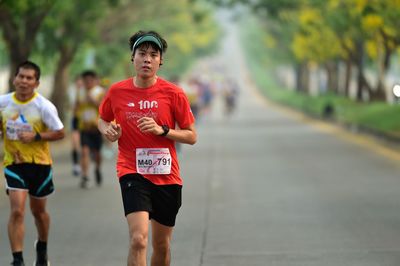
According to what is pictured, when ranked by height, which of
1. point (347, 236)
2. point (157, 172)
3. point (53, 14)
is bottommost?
point (347, 236)

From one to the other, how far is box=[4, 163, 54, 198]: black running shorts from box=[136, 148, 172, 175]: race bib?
2124mm

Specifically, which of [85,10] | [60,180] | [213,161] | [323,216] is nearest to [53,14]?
[85,10]

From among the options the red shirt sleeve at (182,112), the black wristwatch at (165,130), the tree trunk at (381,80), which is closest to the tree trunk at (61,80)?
the tree trunk at (381,80)

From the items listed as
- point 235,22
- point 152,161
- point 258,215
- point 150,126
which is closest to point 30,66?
point 152,161

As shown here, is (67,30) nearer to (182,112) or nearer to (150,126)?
(182,112)

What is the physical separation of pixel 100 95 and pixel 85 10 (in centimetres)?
1357

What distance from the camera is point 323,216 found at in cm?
1303

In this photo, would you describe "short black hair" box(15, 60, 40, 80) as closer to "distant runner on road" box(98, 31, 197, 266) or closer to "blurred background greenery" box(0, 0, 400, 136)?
"distant runner on road" box(98, 31, 197, 266)

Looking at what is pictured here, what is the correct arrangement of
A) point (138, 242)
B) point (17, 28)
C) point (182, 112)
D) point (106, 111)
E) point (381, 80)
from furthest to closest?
1. point (381, 80)
2. point (17, 28)
3. point (106, 111)
4. point (182, 112)
5. point (138, 242)

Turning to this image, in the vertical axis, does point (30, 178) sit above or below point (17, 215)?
above

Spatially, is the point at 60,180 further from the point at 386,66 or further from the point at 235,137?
the point at 386,66

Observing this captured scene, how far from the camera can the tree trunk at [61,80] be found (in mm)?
34344

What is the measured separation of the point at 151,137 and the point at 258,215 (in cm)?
607

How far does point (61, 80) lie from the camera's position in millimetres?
35844
